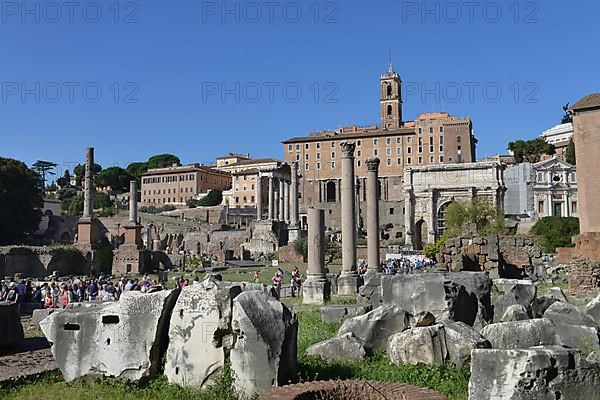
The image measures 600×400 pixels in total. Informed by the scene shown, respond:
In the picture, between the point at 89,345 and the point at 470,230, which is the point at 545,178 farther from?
the point at 89,345

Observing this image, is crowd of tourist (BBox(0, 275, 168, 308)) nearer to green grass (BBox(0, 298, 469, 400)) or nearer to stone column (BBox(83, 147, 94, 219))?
green grass (BBox(0, 298, 469, 400))

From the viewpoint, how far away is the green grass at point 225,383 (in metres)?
6.23

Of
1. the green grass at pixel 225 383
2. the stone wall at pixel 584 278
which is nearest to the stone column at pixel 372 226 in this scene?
the stone wall at pixel 584 278

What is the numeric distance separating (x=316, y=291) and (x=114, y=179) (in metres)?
103

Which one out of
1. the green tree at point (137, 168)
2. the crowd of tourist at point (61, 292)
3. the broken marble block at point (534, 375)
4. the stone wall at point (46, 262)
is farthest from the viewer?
the green tree at point (137, 168)

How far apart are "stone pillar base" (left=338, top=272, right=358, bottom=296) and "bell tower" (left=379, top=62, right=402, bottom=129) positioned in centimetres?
8435

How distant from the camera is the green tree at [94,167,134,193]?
113 m

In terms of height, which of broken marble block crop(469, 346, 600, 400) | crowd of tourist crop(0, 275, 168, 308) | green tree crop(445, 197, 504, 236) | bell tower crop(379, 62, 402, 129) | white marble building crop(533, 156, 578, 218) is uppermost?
bell tower crop(379, 62, 402, 129)

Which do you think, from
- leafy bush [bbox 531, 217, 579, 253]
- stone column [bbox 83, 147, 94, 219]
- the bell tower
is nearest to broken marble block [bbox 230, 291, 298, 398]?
stone column [bbox 83, 147, 94, 219]

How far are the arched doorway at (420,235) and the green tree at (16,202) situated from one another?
4348cm

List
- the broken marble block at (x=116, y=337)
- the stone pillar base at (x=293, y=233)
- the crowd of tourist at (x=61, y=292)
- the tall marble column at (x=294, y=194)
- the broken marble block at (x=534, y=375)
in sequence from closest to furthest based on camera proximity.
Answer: the broken marble block at (x=534, y=375) → the broken marble block at (x=116, y=337) → the crowd of tourist at (x=61, y=292) → the stone pillar base at (x=293, y=233) → the tall marble column at (x=294, y=194)

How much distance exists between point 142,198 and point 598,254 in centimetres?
10417

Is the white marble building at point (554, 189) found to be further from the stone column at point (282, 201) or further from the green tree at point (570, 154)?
the stone column at point (282, 201)

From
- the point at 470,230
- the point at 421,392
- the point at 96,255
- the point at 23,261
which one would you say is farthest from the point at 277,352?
the point at 23,261
